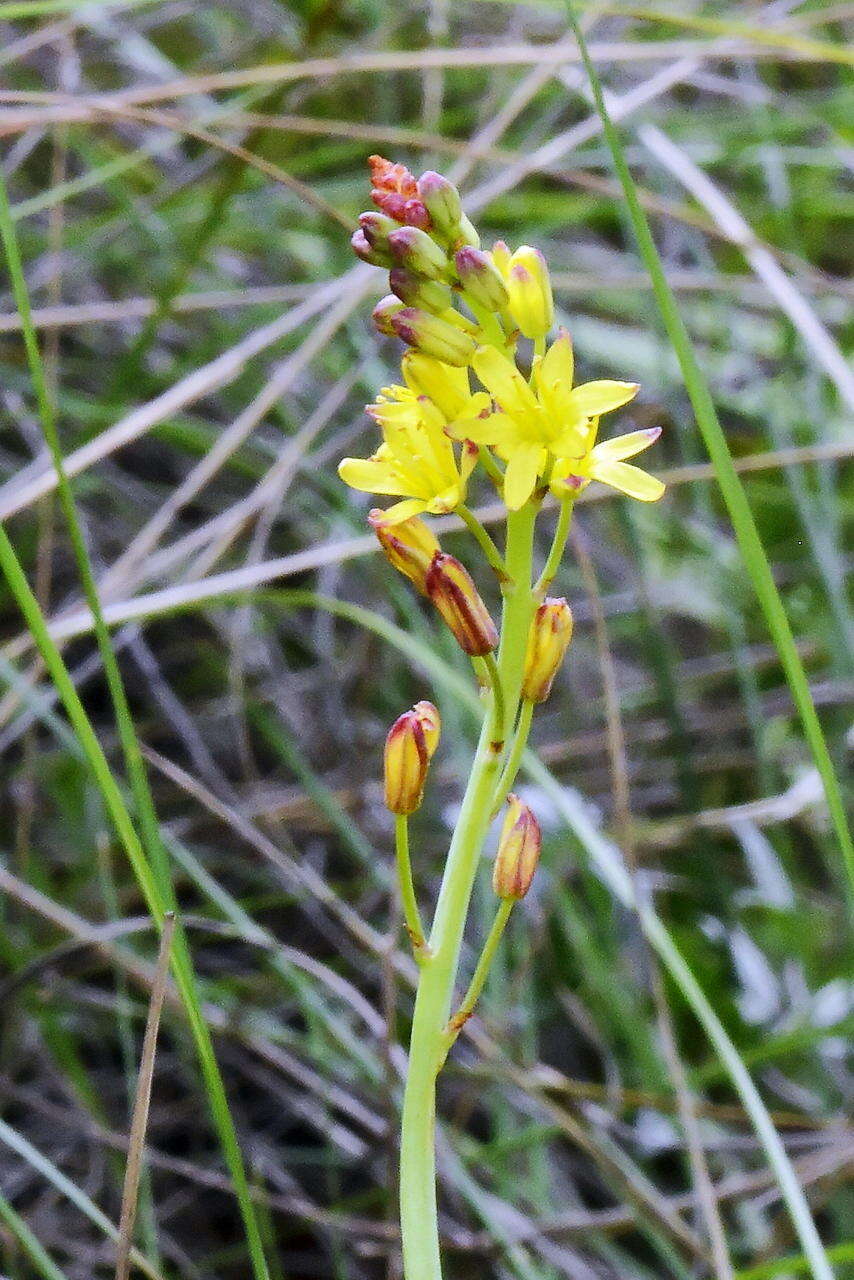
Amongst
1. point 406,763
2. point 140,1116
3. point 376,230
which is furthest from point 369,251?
point 140,1116

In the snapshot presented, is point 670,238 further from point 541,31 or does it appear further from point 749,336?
point 541,31

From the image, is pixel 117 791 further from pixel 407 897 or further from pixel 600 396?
pixel 600 396

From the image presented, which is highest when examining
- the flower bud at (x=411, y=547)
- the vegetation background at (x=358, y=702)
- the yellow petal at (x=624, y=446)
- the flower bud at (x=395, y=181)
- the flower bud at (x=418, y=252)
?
the flower bud at (x=395, y=181)

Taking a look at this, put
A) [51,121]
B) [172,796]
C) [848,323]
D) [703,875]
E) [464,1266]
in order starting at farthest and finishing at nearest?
[848,323] < [172,796] < [703,875] < [51,121] < [464,1266]

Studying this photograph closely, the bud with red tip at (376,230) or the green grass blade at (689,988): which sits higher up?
the bud with red tip at (376,230)

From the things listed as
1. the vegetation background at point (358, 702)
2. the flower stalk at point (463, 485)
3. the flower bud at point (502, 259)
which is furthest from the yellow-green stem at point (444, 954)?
the vegetation background at point (358, 702)

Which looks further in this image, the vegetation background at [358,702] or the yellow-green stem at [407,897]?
the vegetation background at [358,702]

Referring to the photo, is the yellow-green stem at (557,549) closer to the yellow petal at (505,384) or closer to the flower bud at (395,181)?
Answer: the yellow petal at (505,384)

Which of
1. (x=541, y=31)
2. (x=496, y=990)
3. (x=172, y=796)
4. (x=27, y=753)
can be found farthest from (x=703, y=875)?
(x=541, y=31)
